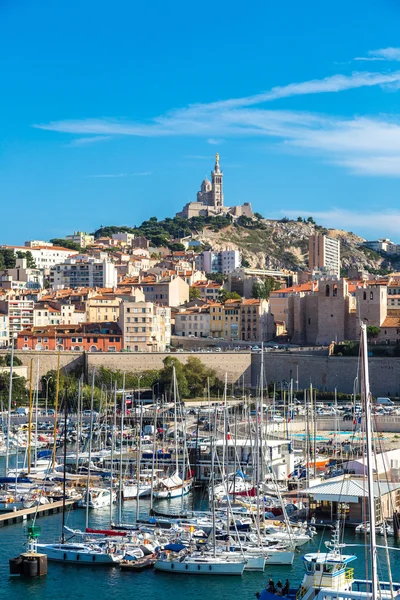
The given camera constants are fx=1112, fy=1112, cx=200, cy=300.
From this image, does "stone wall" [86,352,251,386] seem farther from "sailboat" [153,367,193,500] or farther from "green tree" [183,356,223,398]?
"sailboat" [153,367,193,500]

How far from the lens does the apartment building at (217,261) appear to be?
10106cm

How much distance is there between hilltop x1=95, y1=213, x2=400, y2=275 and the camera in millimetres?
114250

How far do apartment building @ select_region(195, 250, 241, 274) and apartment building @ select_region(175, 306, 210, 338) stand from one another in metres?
32.2

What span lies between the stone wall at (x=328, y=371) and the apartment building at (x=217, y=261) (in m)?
43.6

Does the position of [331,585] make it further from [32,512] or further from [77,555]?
[32,512]

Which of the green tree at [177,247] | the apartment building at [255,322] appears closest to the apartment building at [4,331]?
the apartment building at [255,322]

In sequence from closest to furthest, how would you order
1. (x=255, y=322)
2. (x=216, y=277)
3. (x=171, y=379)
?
(x=171, y=379)
(x=255, y=322)
(x=216, y=277)

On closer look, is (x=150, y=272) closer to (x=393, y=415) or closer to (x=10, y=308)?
(x=10, y=308)

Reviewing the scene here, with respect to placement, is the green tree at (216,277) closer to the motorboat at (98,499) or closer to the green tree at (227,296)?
the green tree at (227,296)

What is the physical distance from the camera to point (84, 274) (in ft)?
283

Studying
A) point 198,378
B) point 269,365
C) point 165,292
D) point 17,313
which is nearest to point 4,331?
point 17,313

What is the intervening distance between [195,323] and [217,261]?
113 feet

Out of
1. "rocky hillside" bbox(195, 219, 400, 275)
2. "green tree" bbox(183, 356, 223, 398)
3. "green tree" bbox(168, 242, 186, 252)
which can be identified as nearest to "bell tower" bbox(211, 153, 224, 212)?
"rocky hillside" bbox(195, 219, 400, 275)

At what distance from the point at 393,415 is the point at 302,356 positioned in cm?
1082
